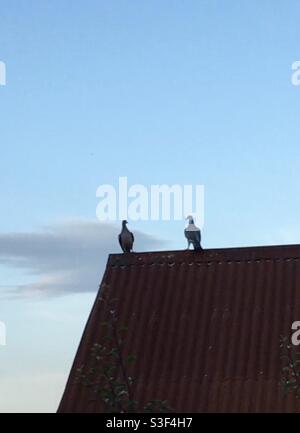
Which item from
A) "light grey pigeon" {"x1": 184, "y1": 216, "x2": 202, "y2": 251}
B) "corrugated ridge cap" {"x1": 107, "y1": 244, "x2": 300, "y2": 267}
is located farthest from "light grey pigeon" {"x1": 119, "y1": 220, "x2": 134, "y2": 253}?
"light grey pigeon" {"x1": 184, "y1": 216, "x2": 202, "y2": 251}

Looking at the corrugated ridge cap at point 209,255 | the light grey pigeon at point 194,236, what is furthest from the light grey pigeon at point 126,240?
the light grey pigeon at point 194,236

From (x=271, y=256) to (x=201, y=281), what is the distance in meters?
1.72

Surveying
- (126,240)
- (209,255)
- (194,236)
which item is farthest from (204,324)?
(126,240)

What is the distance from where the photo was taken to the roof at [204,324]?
17906 millimetres

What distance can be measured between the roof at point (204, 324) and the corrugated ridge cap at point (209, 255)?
0.02m

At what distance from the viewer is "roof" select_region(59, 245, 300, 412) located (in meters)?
17.9

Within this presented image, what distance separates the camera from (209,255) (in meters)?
20.5

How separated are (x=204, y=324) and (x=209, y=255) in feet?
6.60

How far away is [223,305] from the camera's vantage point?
63.7ft

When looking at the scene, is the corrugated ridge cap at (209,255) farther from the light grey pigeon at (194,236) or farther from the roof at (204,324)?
the light grey pigeon at (194,236)

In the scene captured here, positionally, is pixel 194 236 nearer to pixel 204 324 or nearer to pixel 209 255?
pixel 209 255

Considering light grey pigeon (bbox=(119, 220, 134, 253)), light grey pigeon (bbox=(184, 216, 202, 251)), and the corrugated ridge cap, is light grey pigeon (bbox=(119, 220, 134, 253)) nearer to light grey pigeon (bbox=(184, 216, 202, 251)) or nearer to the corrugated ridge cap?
the corrugated ridge cap
